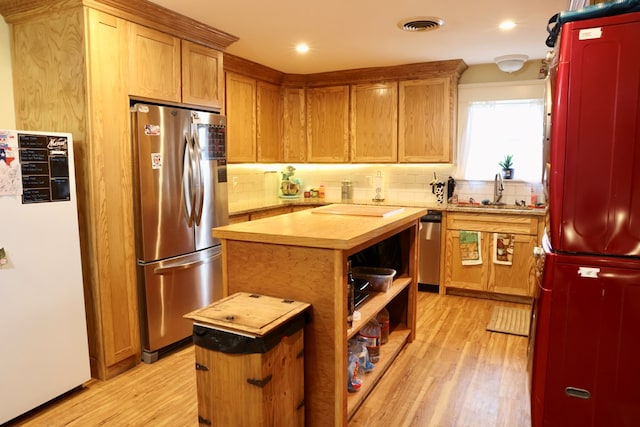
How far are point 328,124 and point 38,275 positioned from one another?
11.6ft

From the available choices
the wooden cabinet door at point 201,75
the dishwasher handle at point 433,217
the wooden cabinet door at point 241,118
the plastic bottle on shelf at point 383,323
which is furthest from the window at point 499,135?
the wooden cabinet door at point 201,75

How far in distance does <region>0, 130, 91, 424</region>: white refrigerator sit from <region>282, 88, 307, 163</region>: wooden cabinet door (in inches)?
119

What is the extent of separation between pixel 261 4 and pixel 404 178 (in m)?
2.87

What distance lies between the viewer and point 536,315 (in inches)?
71.7

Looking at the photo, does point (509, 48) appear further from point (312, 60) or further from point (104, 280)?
point (104, 280)

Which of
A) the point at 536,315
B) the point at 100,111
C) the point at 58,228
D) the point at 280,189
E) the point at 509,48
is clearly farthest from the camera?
the point at 280,189

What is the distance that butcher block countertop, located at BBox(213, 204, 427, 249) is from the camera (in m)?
1.95

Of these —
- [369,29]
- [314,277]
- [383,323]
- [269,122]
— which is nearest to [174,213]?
[314,277]

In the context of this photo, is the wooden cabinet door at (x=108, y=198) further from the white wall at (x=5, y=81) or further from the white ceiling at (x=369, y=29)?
the white wall at (x=5, y=81)

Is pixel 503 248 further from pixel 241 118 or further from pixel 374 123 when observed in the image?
pixel 241 118

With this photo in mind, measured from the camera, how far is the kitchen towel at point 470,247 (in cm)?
433

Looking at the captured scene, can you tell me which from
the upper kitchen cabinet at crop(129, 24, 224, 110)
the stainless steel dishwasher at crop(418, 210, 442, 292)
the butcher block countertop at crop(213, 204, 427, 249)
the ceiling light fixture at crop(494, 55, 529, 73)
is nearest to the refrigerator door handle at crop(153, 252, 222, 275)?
the butcher block countertop at crop(213, 204, 427, 249)

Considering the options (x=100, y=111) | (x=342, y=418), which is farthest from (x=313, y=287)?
(x=100, y=111)

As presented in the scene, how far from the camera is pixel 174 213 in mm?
3104
